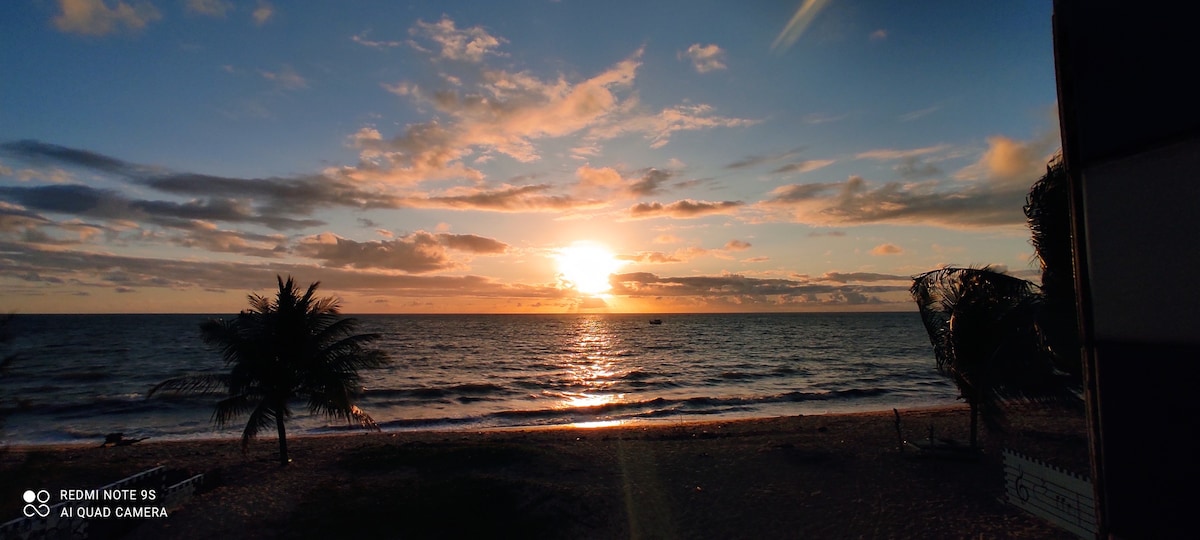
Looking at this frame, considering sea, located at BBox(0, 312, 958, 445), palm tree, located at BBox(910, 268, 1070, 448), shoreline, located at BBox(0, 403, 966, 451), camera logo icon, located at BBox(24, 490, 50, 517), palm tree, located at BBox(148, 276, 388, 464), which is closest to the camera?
camera logo icon, located at BBox(24, 490, 50, 517)

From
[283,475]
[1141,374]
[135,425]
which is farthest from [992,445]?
[135,425]

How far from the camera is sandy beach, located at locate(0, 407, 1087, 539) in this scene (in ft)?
39.6

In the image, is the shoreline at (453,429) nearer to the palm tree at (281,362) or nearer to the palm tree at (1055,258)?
the palm tree at (281,362)

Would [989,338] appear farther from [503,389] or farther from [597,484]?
[503,389]

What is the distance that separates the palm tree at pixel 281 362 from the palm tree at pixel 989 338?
54.2ft

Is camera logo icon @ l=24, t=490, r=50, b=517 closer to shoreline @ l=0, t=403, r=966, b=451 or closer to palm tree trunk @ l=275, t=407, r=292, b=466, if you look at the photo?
palm tree trunk @ l=275, t=407, r=292, b=466

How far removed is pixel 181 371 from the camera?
53.5 metres

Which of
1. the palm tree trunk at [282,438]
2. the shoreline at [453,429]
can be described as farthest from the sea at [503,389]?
the palm tree trunk at [282,438]

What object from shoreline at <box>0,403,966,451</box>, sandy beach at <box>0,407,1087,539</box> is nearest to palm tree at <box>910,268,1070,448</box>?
sandy beach at <box>0,407,1087,539</box>

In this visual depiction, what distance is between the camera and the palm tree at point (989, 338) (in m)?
13.9

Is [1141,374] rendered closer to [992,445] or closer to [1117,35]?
[1117,35]

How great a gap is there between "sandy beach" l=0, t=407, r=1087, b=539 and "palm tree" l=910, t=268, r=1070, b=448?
2369 millimetres

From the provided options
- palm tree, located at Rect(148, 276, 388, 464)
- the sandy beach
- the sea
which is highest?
palm tree, located at Rect(148, 276, 388, 464)

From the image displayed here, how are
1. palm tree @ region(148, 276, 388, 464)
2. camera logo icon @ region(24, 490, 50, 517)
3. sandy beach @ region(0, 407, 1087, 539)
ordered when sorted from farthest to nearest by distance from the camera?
1. palm tree @ region(148, 276, 388, 464)
2. sandy beach @ region(0, 407, 1087, 539)
3. camera logo icon @ region(24, 490, 50, 517)
